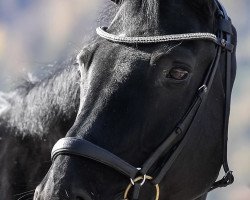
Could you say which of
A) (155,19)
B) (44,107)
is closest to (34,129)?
(44,107)

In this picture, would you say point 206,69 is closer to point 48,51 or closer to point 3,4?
point 48,51

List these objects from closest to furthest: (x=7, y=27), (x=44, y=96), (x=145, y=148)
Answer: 1. (x=145, y=148)
2. (x=44, y=96)
3. (x=7, y=27)

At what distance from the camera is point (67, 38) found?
5086mm

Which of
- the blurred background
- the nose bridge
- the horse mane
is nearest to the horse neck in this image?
the horse mane

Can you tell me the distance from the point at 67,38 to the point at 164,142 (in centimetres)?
258

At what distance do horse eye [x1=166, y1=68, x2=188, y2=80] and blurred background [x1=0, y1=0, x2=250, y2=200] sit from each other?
2341 mm

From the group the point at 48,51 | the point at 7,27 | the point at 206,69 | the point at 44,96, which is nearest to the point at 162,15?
the point at 206,69

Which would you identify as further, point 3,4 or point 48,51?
Result: point 3,4

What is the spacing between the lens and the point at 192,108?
112 inches

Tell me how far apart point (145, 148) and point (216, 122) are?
540 mm

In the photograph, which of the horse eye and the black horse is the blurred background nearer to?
the black horse

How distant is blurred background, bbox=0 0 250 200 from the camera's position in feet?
18.0

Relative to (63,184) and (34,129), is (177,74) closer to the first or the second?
(63,184)

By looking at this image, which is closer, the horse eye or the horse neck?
the horse eye
